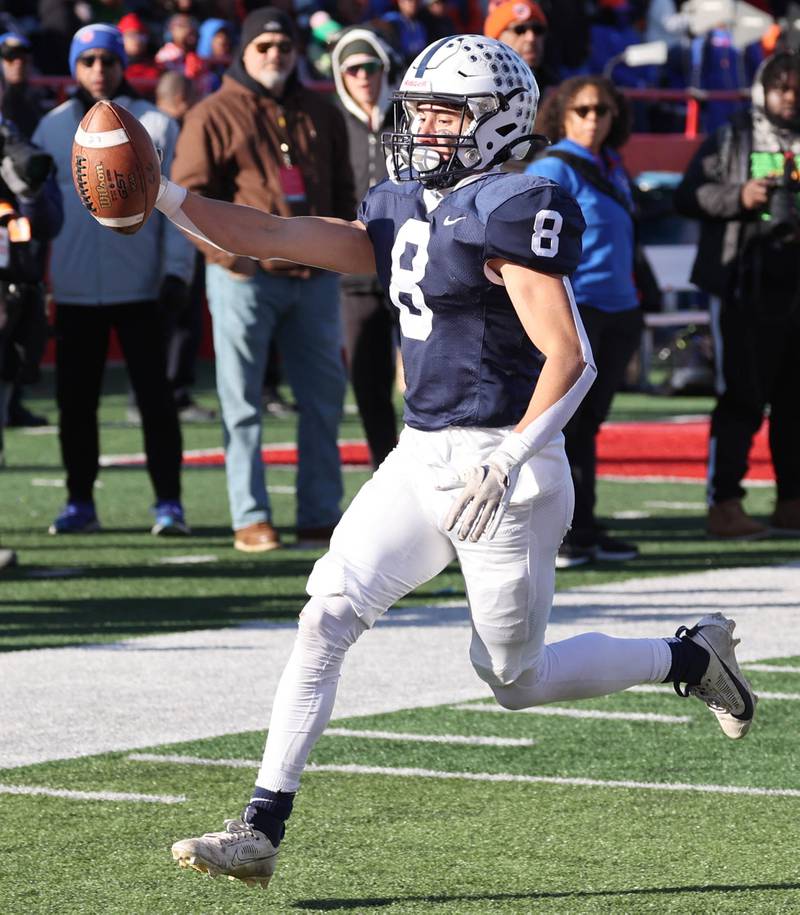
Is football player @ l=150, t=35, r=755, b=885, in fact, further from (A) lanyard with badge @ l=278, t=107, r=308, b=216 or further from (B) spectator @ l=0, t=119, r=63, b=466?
(A) lanyard with badge @ l=278, t=107, r=308, b=216

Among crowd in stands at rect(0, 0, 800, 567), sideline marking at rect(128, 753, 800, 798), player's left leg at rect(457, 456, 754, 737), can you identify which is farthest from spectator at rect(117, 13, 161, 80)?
player's left leg at rect(457, 456, 754, 737)

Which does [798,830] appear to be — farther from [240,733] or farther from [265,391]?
[265,391]

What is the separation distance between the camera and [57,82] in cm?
1606

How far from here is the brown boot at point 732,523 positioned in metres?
9.72

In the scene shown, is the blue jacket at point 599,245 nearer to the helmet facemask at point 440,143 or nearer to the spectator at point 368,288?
the spectator at point 368,288

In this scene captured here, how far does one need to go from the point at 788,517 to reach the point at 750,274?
1183 mm

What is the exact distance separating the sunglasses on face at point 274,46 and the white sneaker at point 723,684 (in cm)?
468

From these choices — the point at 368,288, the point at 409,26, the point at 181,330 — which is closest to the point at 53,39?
the point at 409,26

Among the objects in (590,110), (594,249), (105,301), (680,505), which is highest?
(590,110)

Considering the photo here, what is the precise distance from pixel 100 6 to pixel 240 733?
13676 millimetres

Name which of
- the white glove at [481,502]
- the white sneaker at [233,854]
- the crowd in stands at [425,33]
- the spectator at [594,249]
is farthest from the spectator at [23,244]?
the crowd in stands at [425,33]

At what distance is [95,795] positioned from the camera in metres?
5.09

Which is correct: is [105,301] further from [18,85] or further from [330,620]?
[330,620]

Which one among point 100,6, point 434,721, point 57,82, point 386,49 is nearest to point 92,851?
Result: point 434,721
